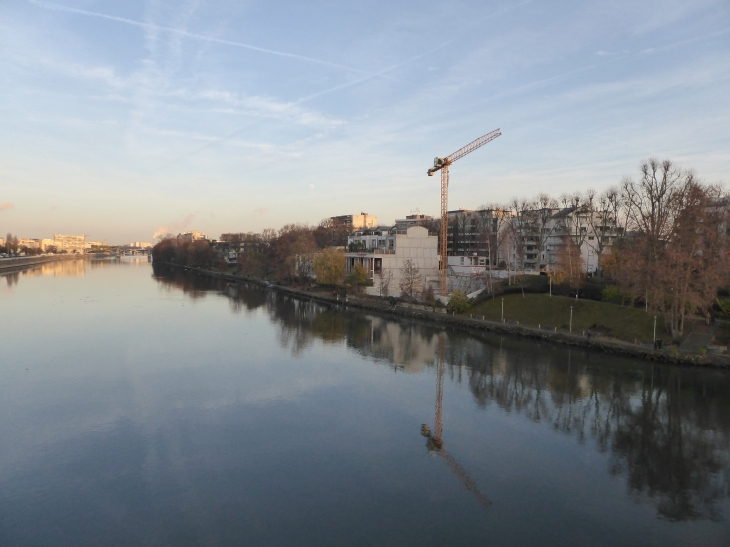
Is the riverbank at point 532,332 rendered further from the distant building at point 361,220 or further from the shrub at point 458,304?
the distant building at point 361,220

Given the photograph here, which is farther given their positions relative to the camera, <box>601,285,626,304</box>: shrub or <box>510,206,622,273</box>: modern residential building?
<box>510,206,622,273</box>: modern residential building

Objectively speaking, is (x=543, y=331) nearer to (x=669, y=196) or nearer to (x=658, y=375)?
(x=658, y=375)

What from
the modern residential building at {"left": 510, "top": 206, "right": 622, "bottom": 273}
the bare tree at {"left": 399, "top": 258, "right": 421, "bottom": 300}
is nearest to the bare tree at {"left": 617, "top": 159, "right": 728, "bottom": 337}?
the modern residential building at {"left": 510, "top": 206, "right": 622, "bottom": 273}

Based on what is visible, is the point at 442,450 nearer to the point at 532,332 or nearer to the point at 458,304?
the point at 532,332

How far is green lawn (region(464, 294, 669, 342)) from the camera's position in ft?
57.6

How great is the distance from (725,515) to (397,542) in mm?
4826

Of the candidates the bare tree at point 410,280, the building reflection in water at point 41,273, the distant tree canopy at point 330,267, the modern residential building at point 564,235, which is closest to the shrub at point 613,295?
the modern residential building at point 564,235

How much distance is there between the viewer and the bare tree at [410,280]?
28.3 m

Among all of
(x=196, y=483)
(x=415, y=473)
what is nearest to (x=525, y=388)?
(x=415, y=473)

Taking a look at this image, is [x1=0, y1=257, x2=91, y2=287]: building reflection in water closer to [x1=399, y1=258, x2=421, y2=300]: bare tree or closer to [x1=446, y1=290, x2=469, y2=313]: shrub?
[x1=399, y1=258, x2=421, y2=300]: bare tree

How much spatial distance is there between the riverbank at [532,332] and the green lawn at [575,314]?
0.68 metres

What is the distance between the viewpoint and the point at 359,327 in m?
22.8

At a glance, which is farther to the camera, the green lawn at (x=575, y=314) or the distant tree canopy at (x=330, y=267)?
the distant tree canopy at (x=330, y=267)

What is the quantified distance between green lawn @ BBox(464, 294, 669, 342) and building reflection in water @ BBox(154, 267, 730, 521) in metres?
1.86
